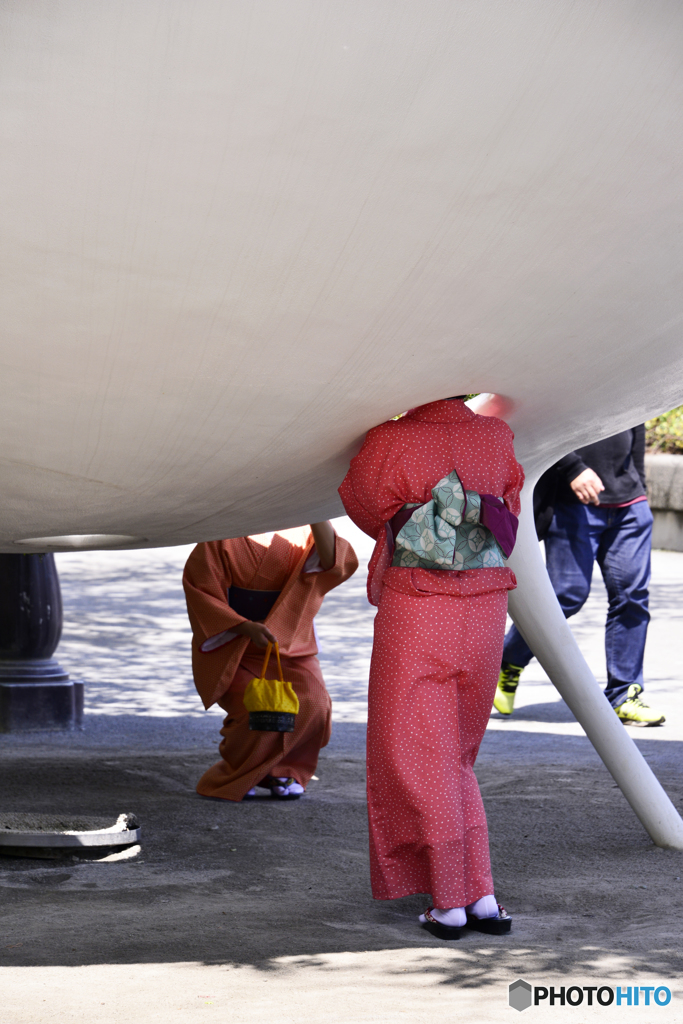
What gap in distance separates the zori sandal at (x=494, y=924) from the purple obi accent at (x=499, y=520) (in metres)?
1.02

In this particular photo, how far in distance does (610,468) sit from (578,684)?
8.48 feet

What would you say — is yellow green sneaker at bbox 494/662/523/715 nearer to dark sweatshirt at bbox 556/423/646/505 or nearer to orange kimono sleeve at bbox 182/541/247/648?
dark sweatshirt at bbox 556/423/646/505

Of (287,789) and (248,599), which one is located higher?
(248,599)

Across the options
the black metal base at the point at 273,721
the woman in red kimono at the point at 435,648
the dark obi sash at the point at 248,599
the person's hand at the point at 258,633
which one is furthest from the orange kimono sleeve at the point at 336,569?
the woman in red kimono at the point at 435,648

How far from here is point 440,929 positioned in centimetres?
322

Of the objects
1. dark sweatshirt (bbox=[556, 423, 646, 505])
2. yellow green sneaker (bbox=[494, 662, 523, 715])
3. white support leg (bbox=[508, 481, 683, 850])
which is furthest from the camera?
yellow green sneaker (bbox=[494, 662, 523, 715])

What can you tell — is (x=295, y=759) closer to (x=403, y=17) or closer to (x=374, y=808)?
(x=374, y=808)

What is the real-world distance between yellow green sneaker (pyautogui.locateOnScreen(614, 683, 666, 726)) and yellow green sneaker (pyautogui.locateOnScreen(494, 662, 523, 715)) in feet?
2.19

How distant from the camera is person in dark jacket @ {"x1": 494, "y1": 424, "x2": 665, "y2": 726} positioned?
6.51m

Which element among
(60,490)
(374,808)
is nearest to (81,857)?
(374,808)

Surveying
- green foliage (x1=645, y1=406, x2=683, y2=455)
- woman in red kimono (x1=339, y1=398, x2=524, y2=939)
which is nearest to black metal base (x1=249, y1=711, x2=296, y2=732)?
woman in red kimono (x1=339, y1=398, x2=524, y2=939)

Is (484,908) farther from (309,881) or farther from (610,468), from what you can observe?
(610,468)

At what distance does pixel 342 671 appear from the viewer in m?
8.80

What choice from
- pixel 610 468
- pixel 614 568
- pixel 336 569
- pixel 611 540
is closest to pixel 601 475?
pixel 610 468
